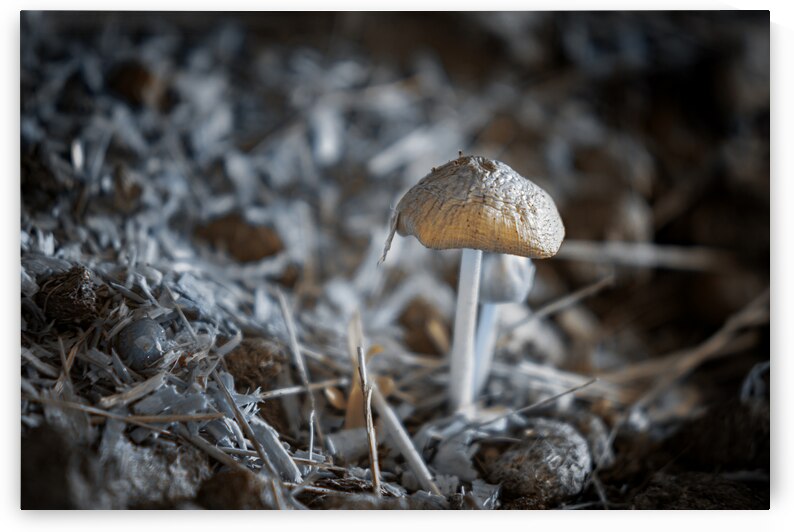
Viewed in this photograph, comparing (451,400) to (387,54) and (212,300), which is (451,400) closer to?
(212,300)

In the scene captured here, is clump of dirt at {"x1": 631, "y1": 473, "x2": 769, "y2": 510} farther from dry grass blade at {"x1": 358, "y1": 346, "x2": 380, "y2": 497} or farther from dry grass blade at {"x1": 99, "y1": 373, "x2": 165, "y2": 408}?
dry grass blade at {"x1": 99, "y1": 373, "x2": 165, "y2": 408}

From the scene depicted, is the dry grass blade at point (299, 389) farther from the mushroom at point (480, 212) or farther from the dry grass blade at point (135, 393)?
the mushroom at point (480, 212)

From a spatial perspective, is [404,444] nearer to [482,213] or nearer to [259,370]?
[259,370]

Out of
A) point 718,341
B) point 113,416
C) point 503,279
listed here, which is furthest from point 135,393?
point 718,341

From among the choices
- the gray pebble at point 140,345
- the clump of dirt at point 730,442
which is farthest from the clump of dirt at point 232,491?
the clump of dirt at point 730,442

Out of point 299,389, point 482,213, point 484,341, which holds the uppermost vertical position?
point 482,213

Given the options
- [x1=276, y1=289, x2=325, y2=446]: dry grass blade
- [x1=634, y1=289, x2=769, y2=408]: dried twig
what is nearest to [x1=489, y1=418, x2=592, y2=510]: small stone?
[x1=276, y1=289, x2=325, y2=446]: dry grass blade
